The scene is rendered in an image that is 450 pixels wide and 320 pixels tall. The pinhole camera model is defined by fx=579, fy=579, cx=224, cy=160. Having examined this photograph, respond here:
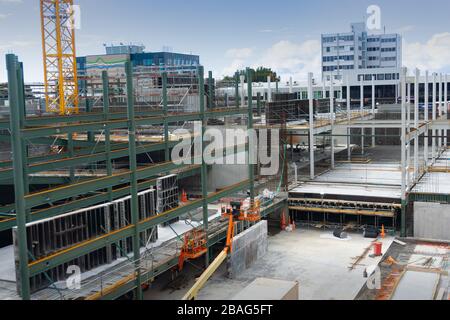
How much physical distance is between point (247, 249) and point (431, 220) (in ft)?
28.8

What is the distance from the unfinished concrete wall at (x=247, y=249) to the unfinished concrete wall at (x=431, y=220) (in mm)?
7003

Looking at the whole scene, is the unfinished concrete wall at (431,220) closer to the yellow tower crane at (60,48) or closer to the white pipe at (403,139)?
the white pipe at (403,139)

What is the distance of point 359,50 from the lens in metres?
110

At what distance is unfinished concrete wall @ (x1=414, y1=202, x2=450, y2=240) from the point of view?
2505cm

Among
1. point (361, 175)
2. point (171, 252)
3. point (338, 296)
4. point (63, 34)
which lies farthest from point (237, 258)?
point (63, 34)

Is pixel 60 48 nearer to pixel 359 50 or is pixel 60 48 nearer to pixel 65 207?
pixel 65 207

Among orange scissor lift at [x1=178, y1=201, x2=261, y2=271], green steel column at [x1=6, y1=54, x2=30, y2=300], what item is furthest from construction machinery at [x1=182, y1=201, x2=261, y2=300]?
green steel column at [x1=6, y1=54, x2=30, y2=300]

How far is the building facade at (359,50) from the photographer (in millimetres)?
108438

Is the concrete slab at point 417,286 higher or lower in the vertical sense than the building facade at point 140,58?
lower

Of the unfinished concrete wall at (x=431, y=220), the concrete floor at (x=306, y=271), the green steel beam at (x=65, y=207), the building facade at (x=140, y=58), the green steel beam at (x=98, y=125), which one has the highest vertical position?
the building facade at (x=140, y=58)

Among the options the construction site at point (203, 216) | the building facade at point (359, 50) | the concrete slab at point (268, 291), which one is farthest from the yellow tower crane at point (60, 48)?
the building facade at point (359, 50)

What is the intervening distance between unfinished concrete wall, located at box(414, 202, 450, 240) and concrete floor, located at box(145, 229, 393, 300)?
1.51 meters

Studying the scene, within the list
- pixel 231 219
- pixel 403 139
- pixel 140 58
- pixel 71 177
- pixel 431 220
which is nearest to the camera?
pixel 231 219

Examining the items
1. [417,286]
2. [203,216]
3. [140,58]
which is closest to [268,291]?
[417,286]
